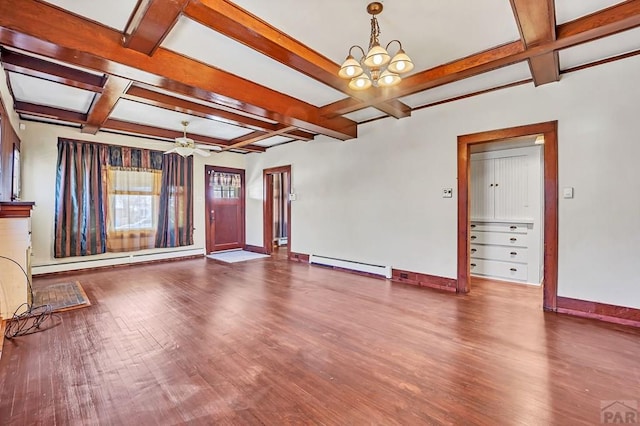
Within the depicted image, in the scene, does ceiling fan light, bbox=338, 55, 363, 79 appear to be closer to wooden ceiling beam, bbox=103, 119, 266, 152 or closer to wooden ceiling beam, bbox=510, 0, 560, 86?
wooden ceiling beam, bbox=510, 0, 560, 86

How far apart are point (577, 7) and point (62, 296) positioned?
20.3ft

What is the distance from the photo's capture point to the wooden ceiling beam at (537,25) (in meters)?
2.04

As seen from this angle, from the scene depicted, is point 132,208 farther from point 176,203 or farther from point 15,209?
point 15,209

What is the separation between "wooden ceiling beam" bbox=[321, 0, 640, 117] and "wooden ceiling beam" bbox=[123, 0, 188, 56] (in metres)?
2.42

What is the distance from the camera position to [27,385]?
1972 mm

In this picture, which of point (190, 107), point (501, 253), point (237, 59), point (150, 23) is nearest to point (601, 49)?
point (501, 253)

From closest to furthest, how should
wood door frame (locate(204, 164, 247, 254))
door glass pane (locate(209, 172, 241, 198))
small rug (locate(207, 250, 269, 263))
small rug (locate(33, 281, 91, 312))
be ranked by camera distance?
small rug (locate(33, 281, 91, 312)) < small rug (locate(207, 250, 269, 263)) < wood door frame (locate(204, 164, 247, 254)) < door glass pane (locate(209, 172, 241, 198))

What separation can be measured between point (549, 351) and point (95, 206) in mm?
6924

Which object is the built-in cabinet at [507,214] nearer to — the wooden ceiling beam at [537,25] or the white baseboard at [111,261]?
the wooden ceiling beam at [537,25]

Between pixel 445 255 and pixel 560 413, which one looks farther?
pixel 445 255

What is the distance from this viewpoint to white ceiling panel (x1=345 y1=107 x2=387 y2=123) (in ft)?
15.3

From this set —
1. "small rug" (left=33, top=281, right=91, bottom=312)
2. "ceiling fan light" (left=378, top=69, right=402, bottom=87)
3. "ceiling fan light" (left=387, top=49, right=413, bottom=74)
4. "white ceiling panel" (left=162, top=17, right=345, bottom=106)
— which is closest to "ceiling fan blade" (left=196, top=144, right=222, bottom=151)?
"white ceiling panel" (left=162, top=17, right=345, bottom=106)

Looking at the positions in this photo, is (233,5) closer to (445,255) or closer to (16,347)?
(16,347)

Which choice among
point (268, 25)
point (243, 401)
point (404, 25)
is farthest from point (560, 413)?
point (268, 25)
